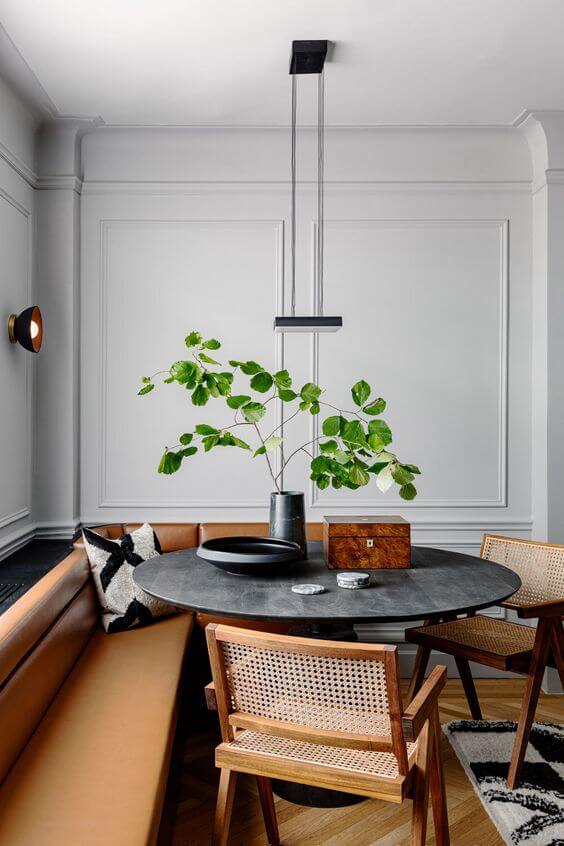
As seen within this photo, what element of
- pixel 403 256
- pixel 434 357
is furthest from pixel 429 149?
pixel 434 357

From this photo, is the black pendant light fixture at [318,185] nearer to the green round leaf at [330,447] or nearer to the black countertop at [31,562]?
the green round leaf at [330,447]

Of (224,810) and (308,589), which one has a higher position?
(308,589)

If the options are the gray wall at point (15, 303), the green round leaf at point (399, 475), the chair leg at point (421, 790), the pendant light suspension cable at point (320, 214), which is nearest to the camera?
the chair leg at point (421, 790)

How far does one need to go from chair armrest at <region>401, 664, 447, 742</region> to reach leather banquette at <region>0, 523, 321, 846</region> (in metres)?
0.57

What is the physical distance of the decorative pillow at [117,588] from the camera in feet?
8.79

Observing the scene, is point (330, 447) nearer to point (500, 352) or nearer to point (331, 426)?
point (331, 426)

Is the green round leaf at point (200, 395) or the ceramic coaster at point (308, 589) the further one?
the green round leaf at point (200, 395)

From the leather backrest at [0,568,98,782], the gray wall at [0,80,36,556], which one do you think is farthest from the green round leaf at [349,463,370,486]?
the gray wall at [0,80,36,556]

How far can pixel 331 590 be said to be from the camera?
199 centimetres

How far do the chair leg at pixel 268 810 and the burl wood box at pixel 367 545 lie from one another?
0.69 meters

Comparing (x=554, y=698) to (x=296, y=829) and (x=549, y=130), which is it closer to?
(x=296, y=829)

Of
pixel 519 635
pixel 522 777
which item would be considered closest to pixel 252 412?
pixel 519 635

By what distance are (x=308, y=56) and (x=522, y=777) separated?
2820mm

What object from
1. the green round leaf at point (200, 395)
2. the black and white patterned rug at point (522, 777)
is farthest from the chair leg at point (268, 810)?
the green round leaf at point (200, 395)
